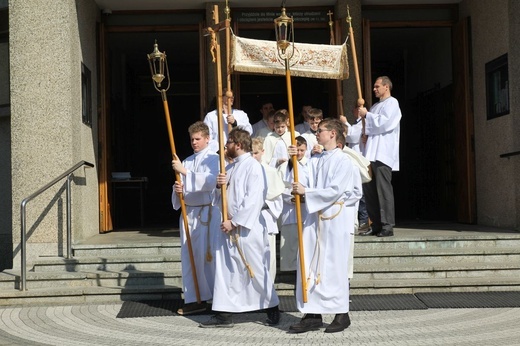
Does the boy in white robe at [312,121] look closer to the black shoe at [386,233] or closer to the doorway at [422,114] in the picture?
the black shoe at [386,233]

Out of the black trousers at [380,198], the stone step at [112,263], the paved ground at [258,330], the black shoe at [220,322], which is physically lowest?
the paved ground at [258,330]

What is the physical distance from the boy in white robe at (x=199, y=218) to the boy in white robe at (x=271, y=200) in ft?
1.61

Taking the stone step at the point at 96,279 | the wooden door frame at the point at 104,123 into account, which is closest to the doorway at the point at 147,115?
the wooden door frame at the point at 104,123

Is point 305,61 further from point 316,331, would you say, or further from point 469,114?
point 316,331

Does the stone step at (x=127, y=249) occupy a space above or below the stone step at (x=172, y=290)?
above

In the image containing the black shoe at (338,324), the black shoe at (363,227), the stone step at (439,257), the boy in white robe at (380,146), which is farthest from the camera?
the black shoe at (363,227)

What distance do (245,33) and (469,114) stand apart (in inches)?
156

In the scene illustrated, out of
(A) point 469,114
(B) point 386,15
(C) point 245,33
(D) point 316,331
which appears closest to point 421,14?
(B) point 386,15

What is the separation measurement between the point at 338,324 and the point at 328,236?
2.61 feet

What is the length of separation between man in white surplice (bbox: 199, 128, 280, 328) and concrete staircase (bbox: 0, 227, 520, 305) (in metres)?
1.49

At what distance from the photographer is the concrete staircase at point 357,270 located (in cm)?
999

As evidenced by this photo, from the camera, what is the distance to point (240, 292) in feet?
27.9

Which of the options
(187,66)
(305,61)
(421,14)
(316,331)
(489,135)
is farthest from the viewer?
(187,66)

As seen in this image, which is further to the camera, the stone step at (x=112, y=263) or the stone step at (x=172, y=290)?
the stone step at (x=112, y=263)
